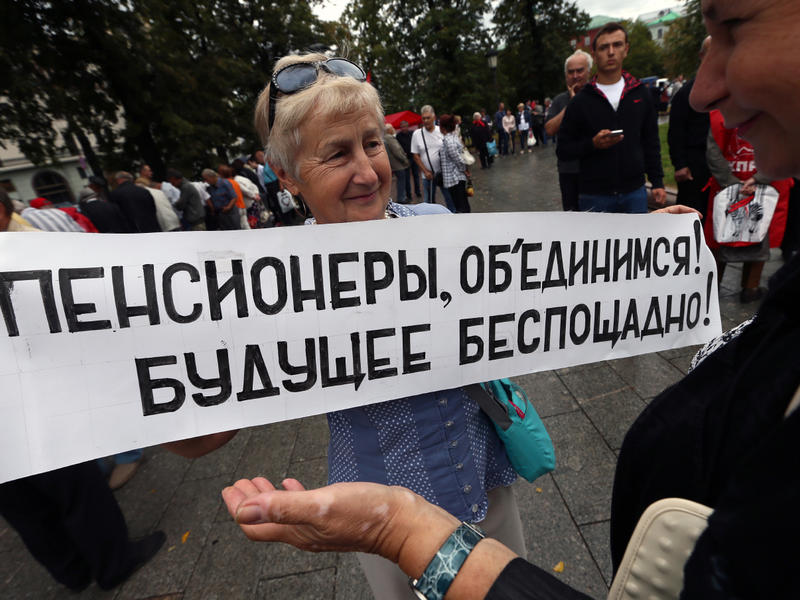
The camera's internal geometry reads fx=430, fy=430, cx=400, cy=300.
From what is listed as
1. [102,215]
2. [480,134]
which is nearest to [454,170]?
[102,215]

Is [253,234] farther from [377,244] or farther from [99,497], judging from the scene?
[99,497]

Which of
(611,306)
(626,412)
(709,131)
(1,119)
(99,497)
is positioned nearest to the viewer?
(611,306)

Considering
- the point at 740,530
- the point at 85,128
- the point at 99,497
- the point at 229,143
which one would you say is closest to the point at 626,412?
the point at 740,530

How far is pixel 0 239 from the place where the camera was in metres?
1.01

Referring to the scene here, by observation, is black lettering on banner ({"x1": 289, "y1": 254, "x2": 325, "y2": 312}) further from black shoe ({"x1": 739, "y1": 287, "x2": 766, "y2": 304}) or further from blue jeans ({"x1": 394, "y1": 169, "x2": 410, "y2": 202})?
blue jeans ({"x1": 394, "y1": 169, "x2": 410, "y2": 202})

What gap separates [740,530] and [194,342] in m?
1.15

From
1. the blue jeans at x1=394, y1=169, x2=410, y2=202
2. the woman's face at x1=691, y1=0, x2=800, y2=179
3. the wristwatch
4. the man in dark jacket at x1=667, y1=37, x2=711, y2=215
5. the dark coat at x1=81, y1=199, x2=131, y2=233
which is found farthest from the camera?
the blue jeans at x1=394, y1=169, x2=410, y2=202

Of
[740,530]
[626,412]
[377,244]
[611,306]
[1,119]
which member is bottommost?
[626,412]

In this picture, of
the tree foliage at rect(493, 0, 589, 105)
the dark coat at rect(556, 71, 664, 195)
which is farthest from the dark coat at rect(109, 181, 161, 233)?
the tree foliage at rect(493, 0, 589, 105)

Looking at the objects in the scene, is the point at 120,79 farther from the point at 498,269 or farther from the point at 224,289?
the point at 498,269

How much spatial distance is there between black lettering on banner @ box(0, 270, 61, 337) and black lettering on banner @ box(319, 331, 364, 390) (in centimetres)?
65

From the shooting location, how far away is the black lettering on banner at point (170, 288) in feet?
3.66

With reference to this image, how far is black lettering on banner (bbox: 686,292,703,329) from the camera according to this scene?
1.59 meters

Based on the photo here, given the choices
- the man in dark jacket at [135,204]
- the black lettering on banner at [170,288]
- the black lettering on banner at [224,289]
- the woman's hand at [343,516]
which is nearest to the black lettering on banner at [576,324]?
the woman's hand at [343,516]
